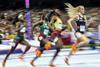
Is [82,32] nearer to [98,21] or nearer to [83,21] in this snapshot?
[83,21]

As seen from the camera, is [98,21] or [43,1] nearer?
[98,21]

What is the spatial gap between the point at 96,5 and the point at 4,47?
40.2ft

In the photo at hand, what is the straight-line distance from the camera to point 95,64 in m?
12.4

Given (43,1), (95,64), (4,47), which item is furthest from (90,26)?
(43,1)

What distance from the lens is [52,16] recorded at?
11742 millimetres

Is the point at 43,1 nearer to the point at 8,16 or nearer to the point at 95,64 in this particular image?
the point at 8,16

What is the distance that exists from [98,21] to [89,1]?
12.2 ft

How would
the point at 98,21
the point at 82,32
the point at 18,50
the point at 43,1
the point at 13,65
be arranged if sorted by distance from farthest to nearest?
the point at 43,1 → the point at 98,21 → the point at 18,50 → the point at 13,65 → the point at 82,32

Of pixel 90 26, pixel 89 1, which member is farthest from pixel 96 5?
pixel 90 26

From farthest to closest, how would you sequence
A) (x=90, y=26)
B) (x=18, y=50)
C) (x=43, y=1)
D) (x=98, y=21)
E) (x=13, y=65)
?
(x=43, y=1), (x=98, y=21), (x=90, y=26), (x=18, y=50), (x=13, y=65)

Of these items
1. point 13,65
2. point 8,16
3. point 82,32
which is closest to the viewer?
point 82,32

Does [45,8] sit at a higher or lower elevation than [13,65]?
lower

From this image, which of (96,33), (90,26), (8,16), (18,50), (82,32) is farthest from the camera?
(8,16)

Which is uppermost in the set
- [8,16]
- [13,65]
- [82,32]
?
[82,32]
